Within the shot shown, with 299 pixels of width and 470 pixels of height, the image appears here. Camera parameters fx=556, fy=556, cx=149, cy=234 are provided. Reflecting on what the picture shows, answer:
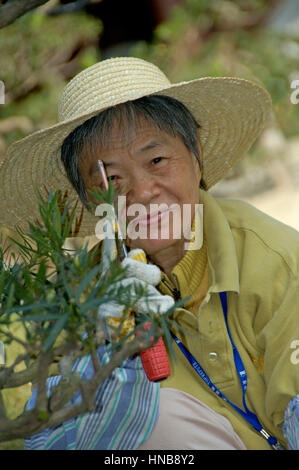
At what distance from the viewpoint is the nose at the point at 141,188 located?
1.53 metres

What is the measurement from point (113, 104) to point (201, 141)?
579 millimetres

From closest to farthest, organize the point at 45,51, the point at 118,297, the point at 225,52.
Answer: the point at 118,297 < the point at 45,51 < the point at 225,52

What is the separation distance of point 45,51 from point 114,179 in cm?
360

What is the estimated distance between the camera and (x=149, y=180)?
1.55 meters

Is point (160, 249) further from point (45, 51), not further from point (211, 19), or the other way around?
point (211, 19)

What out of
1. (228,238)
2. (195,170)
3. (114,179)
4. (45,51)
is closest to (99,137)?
(114,179)

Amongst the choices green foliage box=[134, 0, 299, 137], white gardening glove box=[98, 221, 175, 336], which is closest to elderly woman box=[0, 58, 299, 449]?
white gardening glove box=[98, 221, 175, 336]

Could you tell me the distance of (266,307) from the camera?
4.86 feet

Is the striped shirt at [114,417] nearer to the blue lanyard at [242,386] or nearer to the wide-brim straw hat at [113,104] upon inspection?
the blue lanyard at [242,386]

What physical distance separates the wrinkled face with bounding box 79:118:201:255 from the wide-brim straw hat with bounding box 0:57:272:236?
0.38 feet

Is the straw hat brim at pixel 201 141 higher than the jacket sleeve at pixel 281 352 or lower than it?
higher
